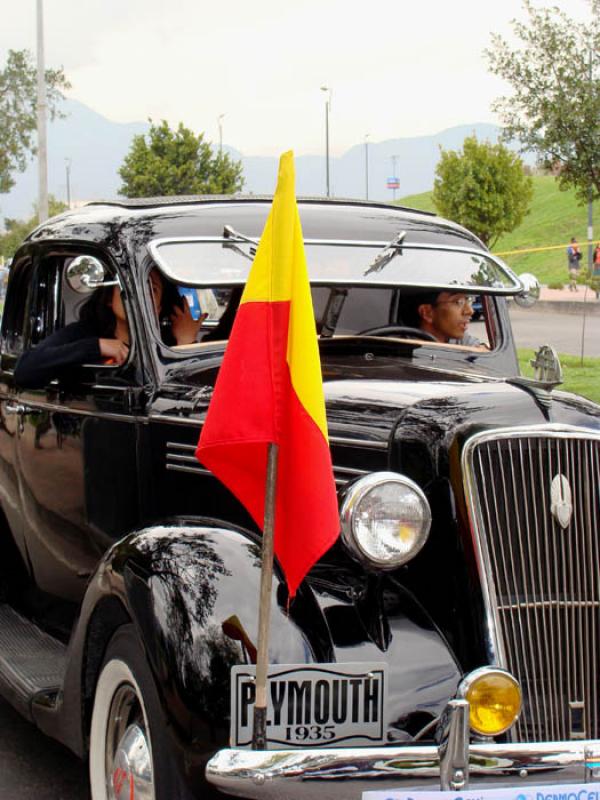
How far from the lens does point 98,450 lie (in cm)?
420

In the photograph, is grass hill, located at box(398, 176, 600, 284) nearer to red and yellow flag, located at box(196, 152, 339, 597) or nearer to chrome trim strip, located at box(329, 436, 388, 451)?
chrome trim strip, located at box(329, 436, 388, 451)

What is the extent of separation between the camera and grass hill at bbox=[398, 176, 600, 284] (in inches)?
1693

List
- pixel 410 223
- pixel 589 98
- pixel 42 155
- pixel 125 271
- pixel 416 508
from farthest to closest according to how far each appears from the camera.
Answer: pixel 42 155
pixel 589 98
pixel 410 223
pixel 125 271
pixel 416 508

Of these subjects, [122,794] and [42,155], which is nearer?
[122,794]

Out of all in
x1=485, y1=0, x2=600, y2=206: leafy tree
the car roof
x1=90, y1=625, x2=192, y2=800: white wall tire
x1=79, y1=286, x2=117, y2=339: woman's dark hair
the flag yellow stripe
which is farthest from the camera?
x1=485, y1=0, x2=600, y2=206: leafy tree

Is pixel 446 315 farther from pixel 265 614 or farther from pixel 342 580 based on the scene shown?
pixel 265 614

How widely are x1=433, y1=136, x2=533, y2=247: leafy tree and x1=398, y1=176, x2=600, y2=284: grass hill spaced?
6.61 feet

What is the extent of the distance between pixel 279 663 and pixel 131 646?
0.47 metres

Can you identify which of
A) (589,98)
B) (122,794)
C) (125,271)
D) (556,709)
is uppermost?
(589,98)

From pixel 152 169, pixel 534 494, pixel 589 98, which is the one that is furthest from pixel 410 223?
pixel 152 169

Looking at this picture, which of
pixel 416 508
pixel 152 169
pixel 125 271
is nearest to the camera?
pixel 416 508

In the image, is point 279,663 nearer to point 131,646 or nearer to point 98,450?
point 131,646

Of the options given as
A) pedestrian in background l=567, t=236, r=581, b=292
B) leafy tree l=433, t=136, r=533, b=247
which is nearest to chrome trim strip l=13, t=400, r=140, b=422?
pedestrian in background l=567, t=236, r=581, b=292

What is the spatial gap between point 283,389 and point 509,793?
100 cm
